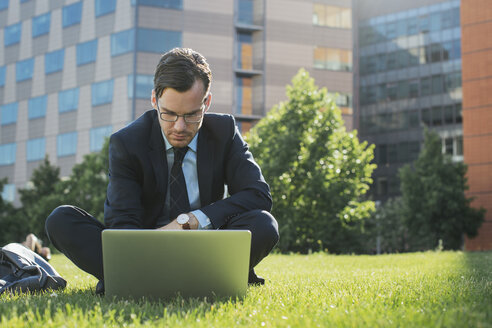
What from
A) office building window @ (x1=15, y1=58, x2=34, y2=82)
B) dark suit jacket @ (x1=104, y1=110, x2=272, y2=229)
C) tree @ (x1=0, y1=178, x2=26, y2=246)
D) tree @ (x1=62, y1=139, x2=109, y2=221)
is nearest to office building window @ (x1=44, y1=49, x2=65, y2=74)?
office building window @ (x1=15, y1=58, x2=34, y2=82)

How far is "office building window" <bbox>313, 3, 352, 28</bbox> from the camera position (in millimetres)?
44719

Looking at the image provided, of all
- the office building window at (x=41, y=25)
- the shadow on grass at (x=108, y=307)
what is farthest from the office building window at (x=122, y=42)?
the shadow on grass at (x=108, y=307)

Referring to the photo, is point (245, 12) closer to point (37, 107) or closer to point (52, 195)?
point (37, 107)

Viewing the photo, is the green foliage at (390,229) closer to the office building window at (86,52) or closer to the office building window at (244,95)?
the office building window at (244,95)

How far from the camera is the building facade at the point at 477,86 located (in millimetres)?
30141

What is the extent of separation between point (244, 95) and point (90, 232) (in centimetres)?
3777

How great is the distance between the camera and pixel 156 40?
129 feet

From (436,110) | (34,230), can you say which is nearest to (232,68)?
(34,230)

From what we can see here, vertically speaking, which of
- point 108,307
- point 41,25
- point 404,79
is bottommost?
point 108,307

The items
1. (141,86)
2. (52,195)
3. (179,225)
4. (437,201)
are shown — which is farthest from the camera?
(141,86)

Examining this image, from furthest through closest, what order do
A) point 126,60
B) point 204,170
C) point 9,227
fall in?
point 126,60, point 9,227, point 204,170

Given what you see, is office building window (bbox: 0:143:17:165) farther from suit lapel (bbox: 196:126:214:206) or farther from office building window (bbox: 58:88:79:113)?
suit lapel (bbox: 196:126:214:206)

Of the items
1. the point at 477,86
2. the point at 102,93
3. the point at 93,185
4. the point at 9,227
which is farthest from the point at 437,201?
the point at 9,227

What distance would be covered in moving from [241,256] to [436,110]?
56.4 metres
